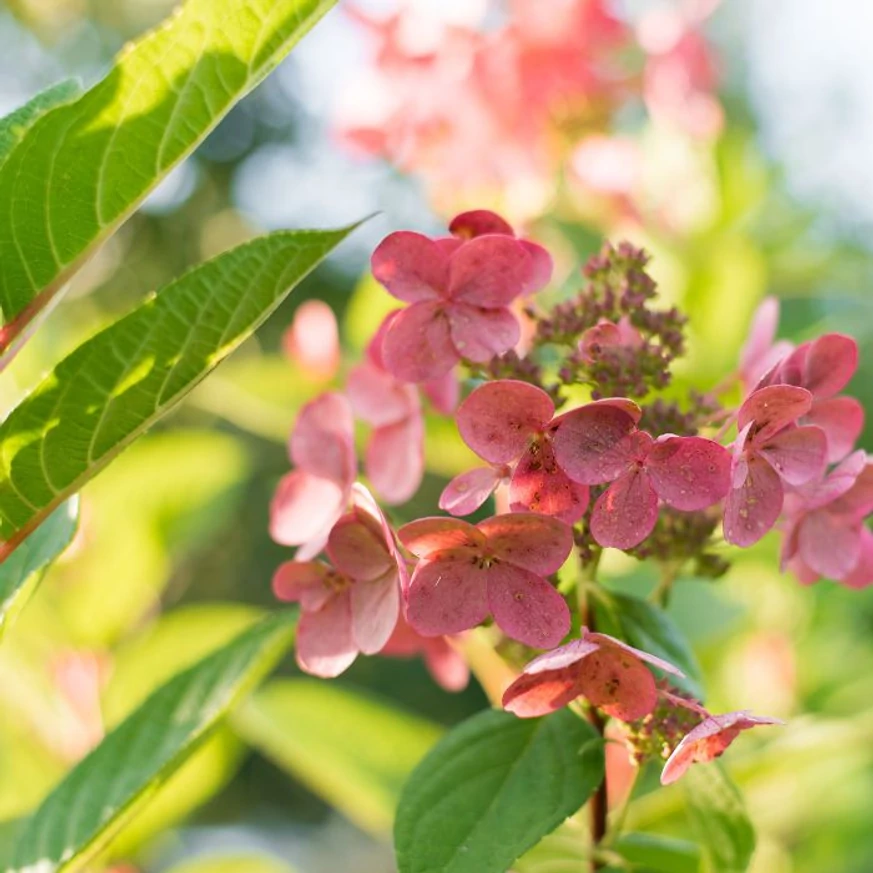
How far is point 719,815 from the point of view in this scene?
661 mm

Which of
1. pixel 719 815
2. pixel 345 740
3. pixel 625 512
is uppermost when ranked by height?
pixel 625 512

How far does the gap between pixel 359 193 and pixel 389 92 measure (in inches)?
195

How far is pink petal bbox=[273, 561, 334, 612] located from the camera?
63 centimetres

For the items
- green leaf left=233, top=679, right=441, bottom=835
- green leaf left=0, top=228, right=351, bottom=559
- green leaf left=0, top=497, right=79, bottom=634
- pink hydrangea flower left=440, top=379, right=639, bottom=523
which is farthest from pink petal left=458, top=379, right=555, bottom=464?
green leaf left=233, top=679, right=441, bottom=835

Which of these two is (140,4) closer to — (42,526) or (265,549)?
(265,549)

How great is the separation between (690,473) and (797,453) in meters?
0.08

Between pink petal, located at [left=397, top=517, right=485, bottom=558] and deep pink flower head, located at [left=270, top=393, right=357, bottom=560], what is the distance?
0.43 feet

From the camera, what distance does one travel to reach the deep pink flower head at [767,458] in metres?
0.56

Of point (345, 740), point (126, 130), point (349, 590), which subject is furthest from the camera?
point (345, 740)

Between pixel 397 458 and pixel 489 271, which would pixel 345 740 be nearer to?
pixel 397 458

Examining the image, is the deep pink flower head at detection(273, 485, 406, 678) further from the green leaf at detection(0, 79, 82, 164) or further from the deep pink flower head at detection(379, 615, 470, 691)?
the green leaf at detection(0, 79, 82, 164)

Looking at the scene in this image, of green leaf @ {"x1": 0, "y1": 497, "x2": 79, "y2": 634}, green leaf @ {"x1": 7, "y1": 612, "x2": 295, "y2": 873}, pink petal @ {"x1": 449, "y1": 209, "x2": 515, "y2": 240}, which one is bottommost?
green leaf @ {"x1": 7, "y1": 612, "x2": 295, "y2": 873}

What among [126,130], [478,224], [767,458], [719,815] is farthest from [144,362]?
[719,815]

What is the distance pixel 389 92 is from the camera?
1.71 meters
